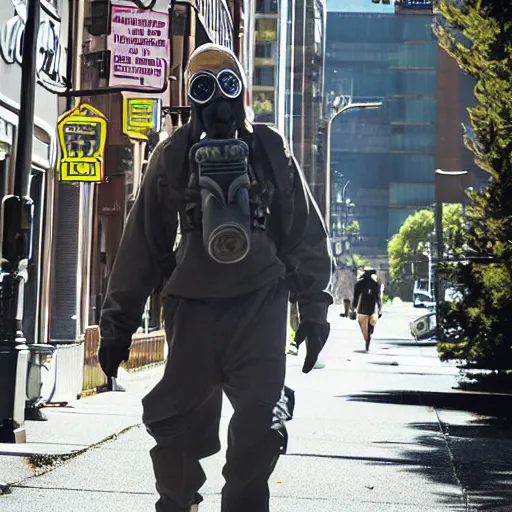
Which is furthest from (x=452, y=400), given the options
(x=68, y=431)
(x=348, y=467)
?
(x=348, y=467)

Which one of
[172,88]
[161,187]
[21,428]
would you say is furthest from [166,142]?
[172,88]

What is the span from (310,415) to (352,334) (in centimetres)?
2591

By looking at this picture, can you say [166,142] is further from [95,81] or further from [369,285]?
[369,285]

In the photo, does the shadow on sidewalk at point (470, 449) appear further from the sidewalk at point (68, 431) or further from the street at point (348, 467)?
the sidewalk at point (68, 431)

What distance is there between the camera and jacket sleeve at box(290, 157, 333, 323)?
530 centimetres

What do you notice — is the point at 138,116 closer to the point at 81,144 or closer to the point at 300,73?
the point at 81,144

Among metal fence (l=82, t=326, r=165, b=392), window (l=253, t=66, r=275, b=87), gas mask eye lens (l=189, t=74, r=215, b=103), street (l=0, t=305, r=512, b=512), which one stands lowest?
street (l=0, t=305, r=512, b=512)

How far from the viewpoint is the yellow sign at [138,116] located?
1986 centimetres

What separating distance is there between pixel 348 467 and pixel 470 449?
1633 millimetres

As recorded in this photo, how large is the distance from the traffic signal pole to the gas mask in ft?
16.2

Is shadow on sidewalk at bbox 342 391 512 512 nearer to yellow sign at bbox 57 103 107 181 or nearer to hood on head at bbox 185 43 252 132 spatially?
hood on head at bbox 185 43 252 132

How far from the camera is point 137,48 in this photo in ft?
57.2

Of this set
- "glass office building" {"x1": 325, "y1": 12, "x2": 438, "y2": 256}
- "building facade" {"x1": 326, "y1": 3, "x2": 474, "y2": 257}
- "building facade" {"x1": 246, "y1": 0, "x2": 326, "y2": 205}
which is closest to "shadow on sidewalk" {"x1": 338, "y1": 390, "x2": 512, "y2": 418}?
"building facade" {"x1": 246, "y1": 0, "x2": 326, "y2": 205}

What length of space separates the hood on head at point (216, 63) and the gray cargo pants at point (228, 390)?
2.45 feet
